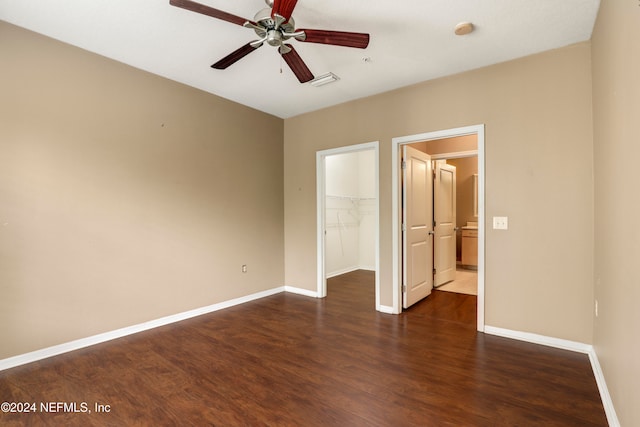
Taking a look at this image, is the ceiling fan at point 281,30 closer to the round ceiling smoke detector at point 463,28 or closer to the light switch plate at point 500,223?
the round ceiling smoke detector at point 463,28


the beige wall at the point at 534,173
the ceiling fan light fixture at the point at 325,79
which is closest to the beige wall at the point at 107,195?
the ceiling fan light fixture at the point at 325,79

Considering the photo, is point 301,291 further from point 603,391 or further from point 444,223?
point 603,391

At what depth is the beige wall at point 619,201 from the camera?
139cm

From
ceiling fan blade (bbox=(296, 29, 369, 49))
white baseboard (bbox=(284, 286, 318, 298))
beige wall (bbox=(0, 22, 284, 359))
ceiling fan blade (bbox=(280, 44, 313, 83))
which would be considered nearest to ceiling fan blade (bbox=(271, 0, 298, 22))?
ceiling fan blade (bbox=(296, 29, 369, 49))

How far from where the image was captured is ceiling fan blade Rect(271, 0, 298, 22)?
1789mm

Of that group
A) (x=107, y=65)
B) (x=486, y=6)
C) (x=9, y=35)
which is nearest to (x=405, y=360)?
(x=486, y=6)

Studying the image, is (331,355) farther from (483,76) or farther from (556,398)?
(483,76)

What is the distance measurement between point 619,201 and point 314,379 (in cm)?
223

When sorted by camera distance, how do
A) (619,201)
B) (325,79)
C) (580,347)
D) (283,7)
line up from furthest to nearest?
(325,79), (580,347), (283,7), (619,201)

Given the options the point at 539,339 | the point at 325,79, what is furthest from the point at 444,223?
the point at 325,79

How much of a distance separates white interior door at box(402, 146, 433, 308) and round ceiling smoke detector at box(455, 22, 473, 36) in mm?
1422

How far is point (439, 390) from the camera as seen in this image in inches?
83.4

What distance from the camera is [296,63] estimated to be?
7.77 ft

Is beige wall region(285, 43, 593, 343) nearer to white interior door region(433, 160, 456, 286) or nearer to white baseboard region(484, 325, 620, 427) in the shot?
white baseboard region(484, 325, 620, 427)
